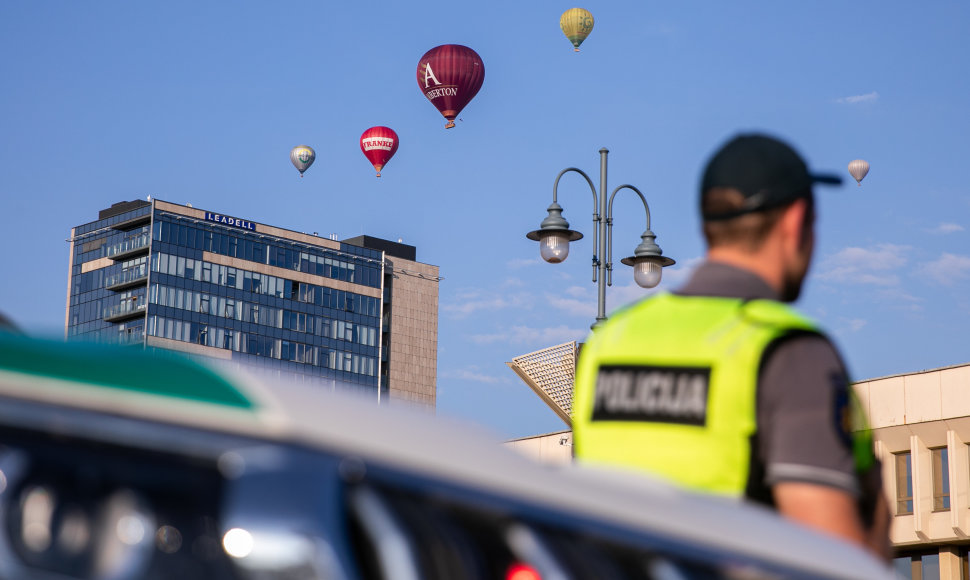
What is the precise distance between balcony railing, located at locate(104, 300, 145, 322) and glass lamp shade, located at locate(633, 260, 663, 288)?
3876 inches

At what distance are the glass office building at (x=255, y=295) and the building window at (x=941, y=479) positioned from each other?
6889 centimetres

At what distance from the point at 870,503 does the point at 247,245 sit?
117 metres

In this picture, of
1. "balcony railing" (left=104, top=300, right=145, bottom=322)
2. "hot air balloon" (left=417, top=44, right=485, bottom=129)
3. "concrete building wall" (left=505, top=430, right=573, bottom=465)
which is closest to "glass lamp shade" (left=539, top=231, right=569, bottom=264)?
"concrete building wall" (left=505, top=430, right=573, bottom=465)

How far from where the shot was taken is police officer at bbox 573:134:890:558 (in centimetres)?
237

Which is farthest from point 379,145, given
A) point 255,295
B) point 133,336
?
point 133,336

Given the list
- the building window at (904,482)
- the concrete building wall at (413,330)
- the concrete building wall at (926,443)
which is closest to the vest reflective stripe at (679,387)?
the concrete building wall at (926,443)

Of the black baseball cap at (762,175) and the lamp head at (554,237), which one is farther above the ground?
the lamp head at (554,237)

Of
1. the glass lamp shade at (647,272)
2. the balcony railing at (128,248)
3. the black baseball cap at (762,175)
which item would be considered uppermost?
the balcony railing at (128,248)

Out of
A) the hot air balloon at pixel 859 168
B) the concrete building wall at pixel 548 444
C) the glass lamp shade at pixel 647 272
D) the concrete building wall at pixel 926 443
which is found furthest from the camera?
the hot air balloon at pixel 859 168

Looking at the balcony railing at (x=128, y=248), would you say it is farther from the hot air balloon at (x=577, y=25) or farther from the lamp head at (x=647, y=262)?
the lamp head at (x=647, y=262)

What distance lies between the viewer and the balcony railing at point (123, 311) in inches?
4486

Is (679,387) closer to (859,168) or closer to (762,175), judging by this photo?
(762,175)

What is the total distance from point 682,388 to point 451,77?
7951 cm

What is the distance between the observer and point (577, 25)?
240 feet
